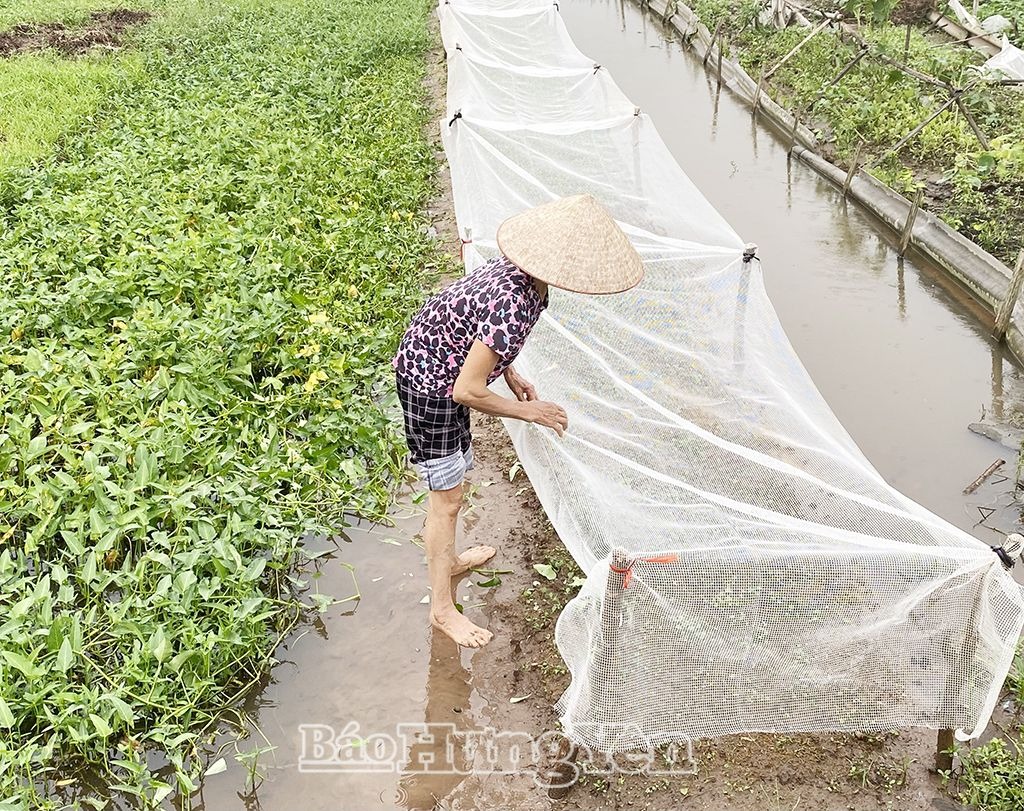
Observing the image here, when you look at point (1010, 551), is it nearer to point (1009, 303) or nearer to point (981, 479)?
point (981, 479)

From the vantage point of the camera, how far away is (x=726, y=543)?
2254 mm

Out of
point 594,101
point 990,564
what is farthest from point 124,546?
point 594,101

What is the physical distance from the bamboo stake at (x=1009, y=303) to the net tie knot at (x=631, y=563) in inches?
134

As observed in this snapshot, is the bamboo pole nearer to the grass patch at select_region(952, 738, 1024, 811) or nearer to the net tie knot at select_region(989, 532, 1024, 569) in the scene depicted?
the grass patch at select_region(952, 738, 1024, 811)

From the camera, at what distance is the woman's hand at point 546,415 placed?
2.57 metres

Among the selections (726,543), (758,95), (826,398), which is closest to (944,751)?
(726,543)

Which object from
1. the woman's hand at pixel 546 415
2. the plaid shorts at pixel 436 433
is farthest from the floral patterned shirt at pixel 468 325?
the woman's hand at pixel 546 415

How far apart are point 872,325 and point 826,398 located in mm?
958

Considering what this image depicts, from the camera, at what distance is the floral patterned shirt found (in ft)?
7.58

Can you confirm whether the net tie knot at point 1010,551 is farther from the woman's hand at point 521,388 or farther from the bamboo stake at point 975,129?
the bamboo stake at point 975,129

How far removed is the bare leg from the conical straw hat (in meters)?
0.84

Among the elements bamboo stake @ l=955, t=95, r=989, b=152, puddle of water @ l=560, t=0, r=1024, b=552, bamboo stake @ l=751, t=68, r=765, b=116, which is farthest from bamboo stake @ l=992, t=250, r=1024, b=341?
bamboo stake @ l=751, t=68, r=765, b=116

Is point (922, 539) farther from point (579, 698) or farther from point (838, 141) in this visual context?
point (838, 141)

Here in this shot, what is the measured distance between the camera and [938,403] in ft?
14.2
